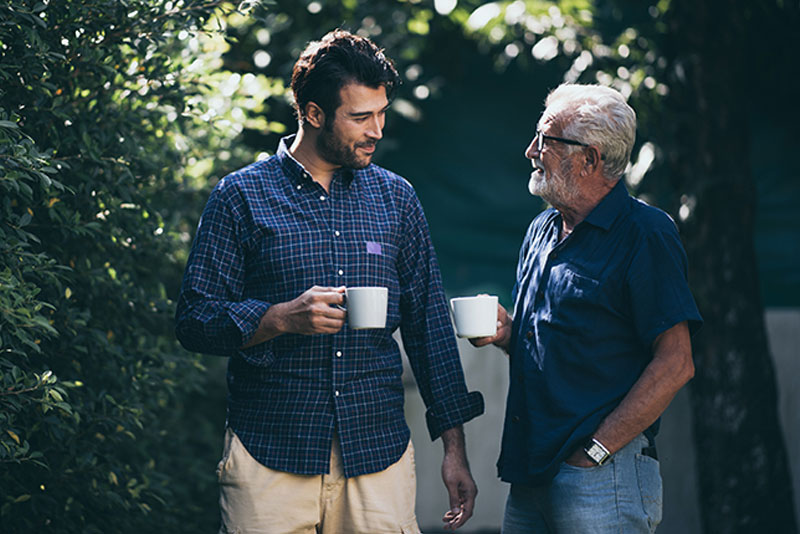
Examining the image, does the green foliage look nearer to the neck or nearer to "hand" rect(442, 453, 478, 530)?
the neck

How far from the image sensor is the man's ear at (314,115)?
2.94 meters

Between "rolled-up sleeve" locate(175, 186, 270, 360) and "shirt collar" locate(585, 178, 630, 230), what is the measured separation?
1002mm

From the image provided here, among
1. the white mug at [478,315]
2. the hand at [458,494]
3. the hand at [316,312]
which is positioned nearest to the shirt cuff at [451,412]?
the hand at [458,494]

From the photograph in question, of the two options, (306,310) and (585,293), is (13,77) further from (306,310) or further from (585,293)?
(585,293)

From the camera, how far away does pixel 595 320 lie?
266cm

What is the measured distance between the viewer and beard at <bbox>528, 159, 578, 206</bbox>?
9.23 ft

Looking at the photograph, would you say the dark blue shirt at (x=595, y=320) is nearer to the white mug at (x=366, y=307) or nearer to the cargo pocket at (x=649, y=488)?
the cargo pocket at (x=649, y=488)

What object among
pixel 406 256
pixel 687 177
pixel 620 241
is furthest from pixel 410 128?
pixel 620 241

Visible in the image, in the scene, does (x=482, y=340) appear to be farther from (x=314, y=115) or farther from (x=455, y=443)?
(x=314, y=115)

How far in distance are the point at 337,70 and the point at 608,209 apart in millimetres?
944

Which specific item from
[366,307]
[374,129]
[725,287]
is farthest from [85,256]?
[725,287]

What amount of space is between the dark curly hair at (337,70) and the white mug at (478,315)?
0.75 meters

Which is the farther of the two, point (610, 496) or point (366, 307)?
point (610, 496)

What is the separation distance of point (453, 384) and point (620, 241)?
77 cm
